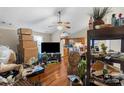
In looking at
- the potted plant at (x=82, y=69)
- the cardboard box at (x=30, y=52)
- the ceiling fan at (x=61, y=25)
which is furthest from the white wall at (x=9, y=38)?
the potted plant at (x=82, y=69)

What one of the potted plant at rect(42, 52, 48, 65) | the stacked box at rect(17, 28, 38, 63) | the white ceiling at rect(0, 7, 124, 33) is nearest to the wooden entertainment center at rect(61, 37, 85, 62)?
the white ceiling at rect(0, 7, 124, 33)

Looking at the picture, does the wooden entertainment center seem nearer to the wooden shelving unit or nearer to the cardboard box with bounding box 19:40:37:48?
the wooden shelving unit

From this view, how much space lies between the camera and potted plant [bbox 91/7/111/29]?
169cm

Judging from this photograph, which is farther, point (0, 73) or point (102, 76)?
point (102, 76)

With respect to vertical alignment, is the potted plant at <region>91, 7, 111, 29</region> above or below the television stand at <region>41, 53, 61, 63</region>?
above

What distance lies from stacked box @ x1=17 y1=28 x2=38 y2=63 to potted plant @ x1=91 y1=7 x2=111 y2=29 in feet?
2.46

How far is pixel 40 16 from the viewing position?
1743 mm


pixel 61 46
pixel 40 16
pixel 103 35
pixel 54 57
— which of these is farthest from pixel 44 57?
pixel 103 35

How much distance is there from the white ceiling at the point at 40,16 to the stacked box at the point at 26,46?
8 cm
